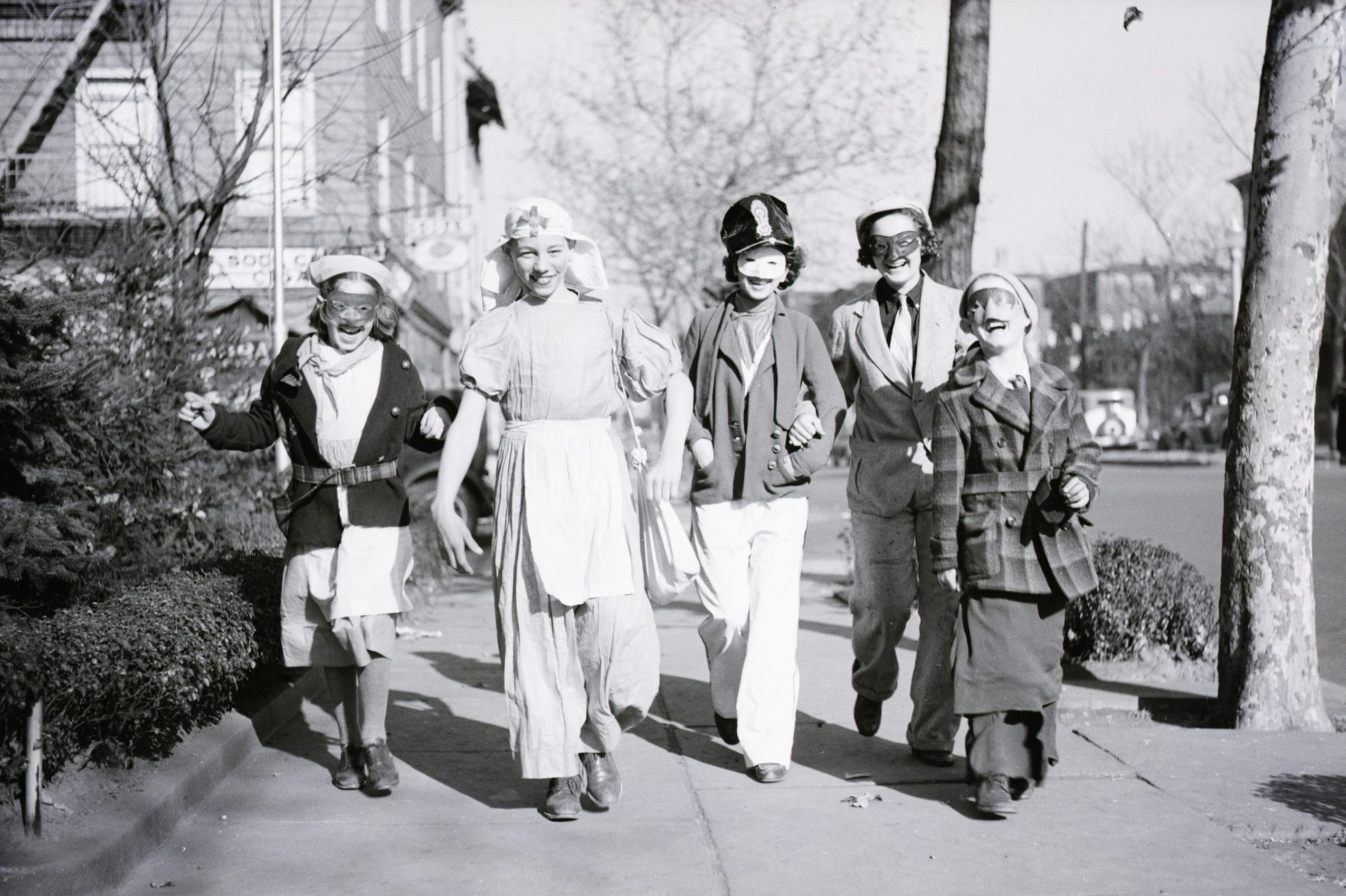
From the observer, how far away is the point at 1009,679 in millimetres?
4566

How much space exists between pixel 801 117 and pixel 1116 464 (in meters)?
17.2

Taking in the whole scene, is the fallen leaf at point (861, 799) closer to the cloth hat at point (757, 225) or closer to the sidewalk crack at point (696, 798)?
the sidewalk crack at point (696, 798)

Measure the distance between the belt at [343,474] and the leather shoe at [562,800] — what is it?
1.20 meters

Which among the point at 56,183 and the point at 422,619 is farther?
the point at 56,183

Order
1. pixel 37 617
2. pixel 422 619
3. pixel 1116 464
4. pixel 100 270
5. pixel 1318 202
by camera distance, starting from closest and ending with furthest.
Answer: pixel 37 617 → pixel 1318 202 → pixel 100 270 → pixel 422 619 → pixel 1116 464

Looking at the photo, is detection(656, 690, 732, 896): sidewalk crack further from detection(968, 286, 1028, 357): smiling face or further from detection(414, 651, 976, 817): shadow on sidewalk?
detection(968, 286, 1028, 357): smiling face

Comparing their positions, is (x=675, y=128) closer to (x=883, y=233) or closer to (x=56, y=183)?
(x=56, y=183)

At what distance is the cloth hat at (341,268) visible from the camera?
492 cm

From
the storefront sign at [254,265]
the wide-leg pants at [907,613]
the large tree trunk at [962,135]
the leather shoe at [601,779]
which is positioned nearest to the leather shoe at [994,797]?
the wide-leg pants at [907,613]

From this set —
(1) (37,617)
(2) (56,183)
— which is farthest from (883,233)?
(2) (56,183)

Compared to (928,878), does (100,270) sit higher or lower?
higher

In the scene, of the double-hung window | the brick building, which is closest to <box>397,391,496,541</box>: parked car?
the brick building

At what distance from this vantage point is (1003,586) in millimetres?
4582

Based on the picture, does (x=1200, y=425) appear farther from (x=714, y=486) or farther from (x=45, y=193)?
(x=714, y=486)
